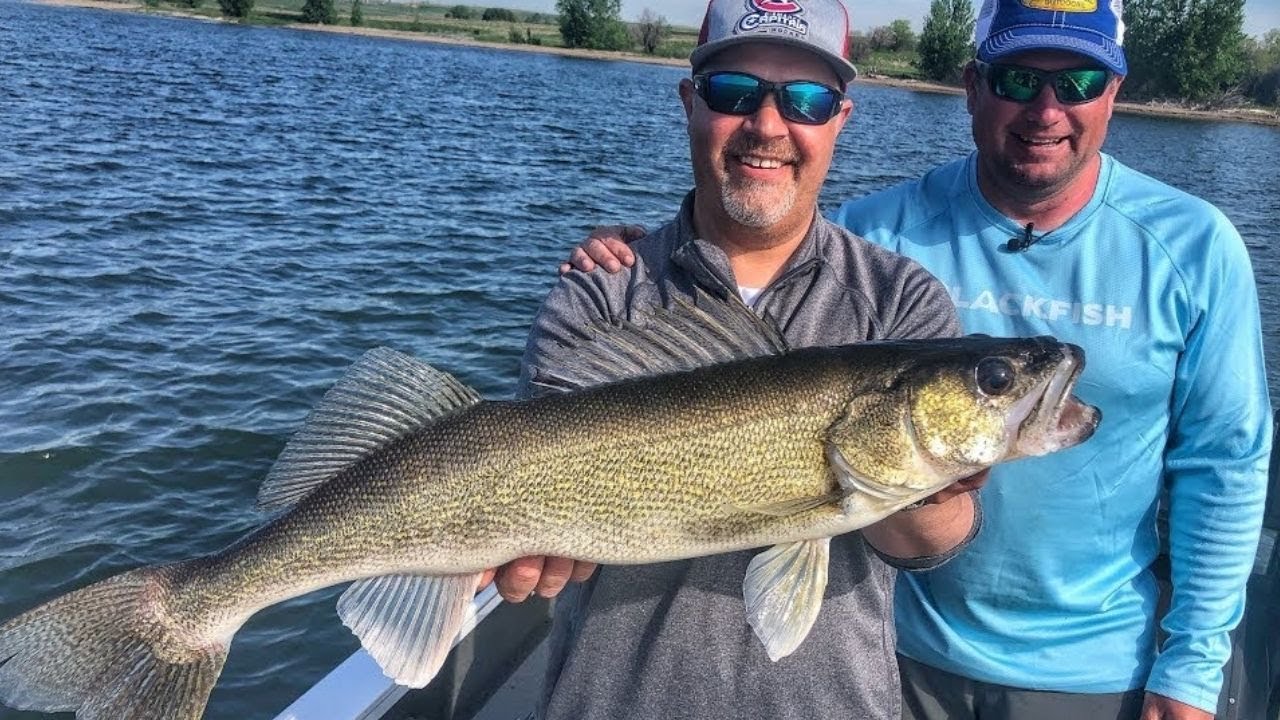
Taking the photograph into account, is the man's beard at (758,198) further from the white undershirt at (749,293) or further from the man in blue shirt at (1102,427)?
the man in blue shirt at (1102,427)

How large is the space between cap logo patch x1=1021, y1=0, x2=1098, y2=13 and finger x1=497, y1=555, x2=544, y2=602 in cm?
263

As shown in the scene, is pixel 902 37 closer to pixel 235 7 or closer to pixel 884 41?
pixel 884 41

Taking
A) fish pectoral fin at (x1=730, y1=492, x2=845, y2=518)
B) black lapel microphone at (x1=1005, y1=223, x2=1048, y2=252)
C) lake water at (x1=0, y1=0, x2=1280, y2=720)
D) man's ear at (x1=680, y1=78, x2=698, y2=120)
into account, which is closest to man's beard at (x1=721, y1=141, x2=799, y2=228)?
man's ear at (x1=680, y1=78, x2=698, y2=120)

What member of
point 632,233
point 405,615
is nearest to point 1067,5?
point 632,233

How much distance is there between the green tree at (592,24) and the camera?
107m

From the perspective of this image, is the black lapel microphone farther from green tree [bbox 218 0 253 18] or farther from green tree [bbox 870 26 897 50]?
green tree [bbox 870 26 897 50]

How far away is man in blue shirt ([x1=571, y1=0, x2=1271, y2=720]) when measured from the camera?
3.31 m

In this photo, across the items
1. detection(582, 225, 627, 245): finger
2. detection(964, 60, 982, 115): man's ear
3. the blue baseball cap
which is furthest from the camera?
detection(964, 60, 982, 115): man's ear

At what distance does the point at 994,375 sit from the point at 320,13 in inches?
4338

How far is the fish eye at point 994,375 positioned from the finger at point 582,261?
1164 mm

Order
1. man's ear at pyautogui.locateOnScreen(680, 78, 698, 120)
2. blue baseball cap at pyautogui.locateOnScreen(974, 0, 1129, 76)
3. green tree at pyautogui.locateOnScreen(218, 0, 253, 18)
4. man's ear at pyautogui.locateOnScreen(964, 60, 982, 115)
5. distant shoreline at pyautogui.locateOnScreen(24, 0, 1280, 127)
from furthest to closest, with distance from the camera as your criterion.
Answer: green tree at pyautogui.locateOnScreen(218, 0, 253, 18)
distant shoreline at pyautogui.locateOnScreen(24, 0, 1280, 127)
man's ear at pyautogui.locateOnScreen(964, 60, 982, 115)
blue baseball cap at pyautogui.locateOnScreen(974, 0, 1129, 76)
man's ear at pyautogui.locateOnScreen(680, 78, 698, 120)

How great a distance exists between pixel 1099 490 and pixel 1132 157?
40840 mm

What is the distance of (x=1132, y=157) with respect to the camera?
39219 mm

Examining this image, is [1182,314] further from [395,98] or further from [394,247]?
[395,98]
